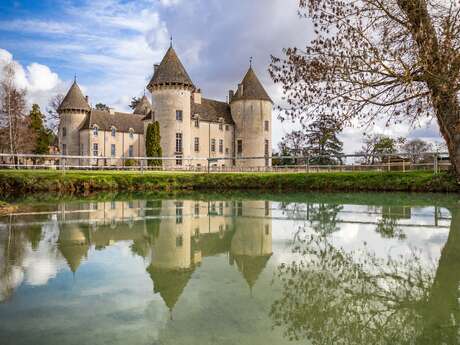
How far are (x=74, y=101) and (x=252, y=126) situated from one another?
1996cm

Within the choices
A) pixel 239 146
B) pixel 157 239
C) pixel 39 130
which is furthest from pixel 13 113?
pixel 157 239

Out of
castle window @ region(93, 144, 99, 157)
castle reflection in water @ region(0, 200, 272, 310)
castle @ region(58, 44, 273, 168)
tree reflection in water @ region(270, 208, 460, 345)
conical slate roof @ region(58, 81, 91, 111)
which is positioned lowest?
tree reflection in water @ region(270, 208, 460, 345)

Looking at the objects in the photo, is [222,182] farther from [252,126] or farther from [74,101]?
[74,101]

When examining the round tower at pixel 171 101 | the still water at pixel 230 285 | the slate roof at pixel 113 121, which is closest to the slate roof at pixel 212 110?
the round tower at pixel 171 101

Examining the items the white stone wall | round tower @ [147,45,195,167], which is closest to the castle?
round tower @ [147,45,195,167]

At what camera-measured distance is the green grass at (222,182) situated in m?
15.6

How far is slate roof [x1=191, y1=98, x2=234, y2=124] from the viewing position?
42406 millimetres

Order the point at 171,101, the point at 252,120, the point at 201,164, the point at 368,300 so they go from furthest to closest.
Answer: the point at 252,120 < the point at 201,164 < the point at 171,101 < the point at 368,300

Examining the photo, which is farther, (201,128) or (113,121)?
(113,121)

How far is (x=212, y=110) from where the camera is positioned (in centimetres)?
4397

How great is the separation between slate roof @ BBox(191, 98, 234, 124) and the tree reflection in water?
3836 cm

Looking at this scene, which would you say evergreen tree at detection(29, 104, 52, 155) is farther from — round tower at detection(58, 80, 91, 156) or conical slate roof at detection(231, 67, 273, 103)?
conical slate roof at detection(231, 67, 273, 103)

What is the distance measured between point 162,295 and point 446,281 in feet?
8.25

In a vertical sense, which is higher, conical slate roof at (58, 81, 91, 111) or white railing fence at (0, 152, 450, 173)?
conical slate roof at (58, 81, 91, 111)
